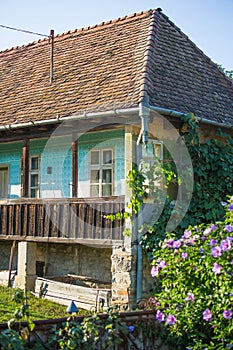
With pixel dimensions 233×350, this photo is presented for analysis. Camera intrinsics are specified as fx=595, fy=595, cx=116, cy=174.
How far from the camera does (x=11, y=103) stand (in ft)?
47.3

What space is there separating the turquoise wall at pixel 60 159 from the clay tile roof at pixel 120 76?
1080 millimetres

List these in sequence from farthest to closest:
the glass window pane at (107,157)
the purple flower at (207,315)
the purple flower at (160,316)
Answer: the glass window pane at (107,157), the purple flower at (160,316), the purple flower at (207,315)

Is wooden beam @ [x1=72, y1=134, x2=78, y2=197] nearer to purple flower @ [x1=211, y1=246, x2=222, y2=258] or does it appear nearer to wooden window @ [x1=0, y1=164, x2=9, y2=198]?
wooden window @ [x1=0, y1=164, x2=9, y2=198]

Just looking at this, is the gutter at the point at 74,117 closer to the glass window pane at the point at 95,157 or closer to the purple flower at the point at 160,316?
the glass window pane at the point at 95,157

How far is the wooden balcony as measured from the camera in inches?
448

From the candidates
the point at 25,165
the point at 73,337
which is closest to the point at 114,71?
the point at 25,165

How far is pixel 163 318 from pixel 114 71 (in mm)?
6920

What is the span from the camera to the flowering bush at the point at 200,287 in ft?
22.5

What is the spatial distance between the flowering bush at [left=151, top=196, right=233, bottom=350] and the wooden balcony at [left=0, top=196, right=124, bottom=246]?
146 inches

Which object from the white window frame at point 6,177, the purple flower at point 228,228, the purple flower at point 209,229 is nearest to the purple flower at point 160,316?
the purple flower at point 209,229

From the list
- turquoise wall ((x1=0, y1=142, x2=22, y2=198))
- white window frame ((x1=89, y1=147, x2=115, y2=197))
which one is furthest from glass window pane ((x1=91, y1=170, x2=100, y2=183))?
turquoise wall ((x1=0, y1=142, x2=22, y2=198))

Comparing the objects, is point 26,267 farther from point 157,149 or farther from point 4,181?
point 157,149

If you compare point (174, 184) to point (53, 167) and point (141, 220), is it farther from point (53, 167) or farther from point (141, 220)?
point (53, 167)

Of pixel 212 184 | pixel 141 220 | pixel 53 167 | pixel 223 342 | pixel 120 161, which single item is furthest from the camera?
pixel 53 167
